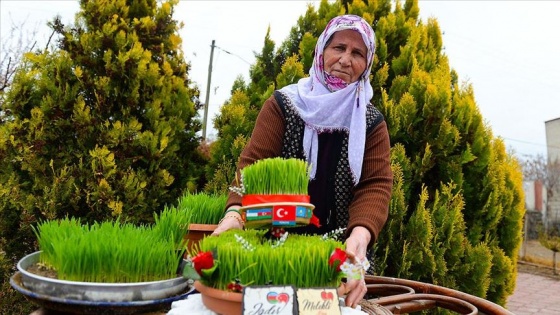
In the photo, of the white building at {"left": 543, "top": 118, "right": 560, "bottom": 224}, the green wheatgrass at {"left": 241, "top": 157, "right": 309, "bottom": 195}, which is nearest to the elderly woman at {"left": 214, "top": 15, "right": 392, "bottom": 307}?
the green wheatgrass at {"left": 241, "top": 157, "right": 309, "bottom": 195}

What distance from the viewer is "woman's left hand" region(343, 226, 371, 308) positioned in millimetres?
1054

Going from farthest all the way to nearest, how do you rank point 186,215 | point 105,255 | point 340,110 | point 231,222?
point 340,110 < point 186,215 < point 231,222 < point 105,255

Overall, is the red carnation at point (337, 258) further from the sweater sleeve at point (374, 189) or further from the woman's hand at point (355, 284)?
the sweater sleeve at point (374, 189)

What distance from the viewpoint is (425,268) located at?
2617mm

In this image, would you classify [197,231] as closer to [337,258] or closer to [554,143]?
[337,258]

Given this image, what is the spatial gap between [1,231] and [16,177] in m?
0.32

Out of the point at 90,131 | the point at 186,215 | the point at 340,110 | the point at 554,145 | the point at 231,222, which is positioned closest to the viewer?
the point at 231,222

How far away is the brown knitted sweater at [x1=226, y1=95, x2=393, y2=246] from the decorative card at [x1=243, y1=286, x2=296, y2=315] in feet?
1.93

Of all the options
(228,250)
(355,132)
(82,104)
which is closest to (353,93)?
(355,132)

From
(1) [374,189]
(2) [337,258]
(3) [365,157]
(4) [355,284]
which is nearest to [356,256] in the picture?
(4) [355,284]

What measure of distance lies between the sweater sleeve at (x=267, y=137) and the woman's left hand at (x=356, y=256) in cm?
43

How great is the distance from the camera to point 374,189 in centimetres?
159

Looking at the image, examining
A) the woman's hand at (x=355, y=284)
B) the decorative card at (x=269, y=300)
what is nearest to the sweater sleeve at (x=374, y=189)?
the woman's hand at (x=355, y=284)

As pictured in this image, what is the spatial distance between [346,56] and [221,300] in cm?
109
